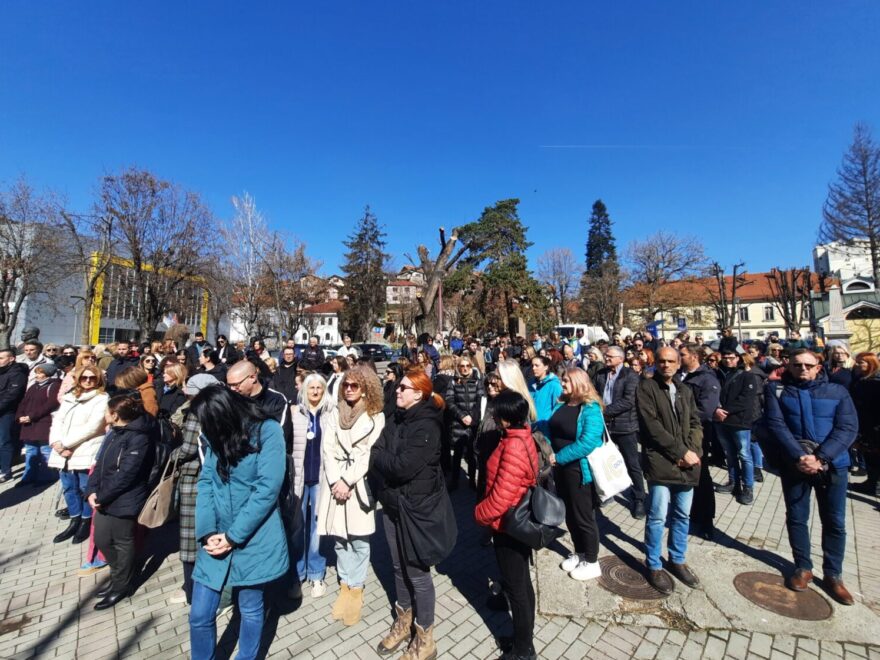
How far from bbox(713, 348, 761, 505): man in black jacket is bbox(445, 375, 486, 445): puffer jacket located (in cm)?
344

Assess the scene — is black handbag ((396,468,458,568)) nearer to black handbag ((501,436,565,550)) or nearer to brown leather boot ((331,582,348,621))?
black handbag ((501,436,565,550))

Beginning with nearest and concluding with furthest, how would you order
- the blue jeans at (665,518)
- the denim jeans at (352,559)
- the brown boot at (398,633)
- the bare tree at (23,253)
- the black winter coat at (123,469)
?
1. the brown boot at (398,633)
2. the denim jeans at (352,559)
3. the black winter coat at (123,469)
4. the blue jeans at (665,518)
5. the bare tree at (23,253)

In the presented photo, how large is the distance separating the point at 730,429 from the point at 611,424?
77.9 inches

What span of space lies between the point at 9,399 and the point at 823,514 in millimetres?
10081

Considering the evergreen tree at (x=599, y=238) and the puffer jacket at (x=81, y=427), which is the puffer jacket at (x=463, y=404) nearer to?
the puffer jacket at (x=81, y=427)

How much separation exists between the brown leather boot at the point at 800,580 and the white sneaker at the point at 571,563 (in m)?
1.70

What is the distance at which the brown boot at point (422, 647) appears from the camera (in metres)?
2.60

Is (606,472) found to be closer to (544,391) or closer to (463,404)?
(544,391)

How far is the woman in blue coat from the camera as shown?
2217mm

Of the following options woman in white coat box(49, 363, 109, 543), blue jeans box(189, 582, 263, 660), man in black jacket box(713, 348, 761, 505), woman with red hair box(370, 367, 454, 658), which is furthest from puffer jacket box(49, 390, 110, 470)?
man in black jacket box(713, 348, 761, 505)

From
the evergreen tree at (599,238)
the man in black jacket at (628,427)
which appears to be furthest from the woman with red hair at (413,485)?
the evergreen tree at (599,238)

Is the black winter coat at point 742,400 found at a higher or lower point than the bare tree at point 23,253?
lower

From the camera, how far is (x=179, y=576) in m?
3.75

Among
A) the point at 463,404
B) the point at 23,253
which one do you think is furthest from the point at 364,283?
the point at 463,404
